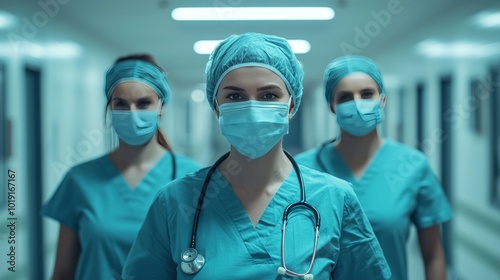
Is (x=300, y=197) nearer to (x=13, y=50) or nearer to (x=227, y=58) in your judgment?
(x=227, y=58)

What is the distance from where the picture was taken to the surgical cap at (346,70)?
1372mm

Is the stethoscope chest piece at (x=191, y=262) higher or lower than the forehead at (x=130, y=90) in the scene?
lower

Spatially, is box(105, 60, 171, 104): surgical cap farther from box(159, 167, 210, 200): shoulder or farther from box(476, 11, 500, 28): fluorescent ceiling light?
box(476, 11, 500, 28): fluorescent ceiling light

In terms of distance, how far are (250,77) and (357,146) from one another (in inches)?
26.7

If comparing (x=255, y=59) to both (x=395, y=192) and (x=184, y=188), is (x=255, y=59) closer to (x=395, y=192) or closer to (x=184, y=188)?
(x=184, y=188)

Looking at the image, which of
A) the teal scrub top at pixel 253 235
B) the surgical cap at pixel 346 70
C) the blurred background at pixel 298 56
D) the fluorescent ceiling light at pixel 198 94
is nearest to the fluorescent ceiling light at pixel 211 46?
the blurred background at pixel 298 56

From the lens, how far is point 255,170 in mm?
1037

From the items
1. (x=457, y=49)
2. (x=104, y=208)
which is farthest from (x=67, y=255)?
(x=457, y=49)

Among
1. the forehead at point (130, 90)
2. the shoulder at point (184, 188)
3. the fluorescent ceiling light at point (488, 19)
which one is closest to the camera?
the shoulder at point (184, 188)

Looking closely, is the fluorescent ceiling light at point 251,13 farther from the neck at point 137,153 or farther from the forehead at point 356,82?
the neck at point 137,153

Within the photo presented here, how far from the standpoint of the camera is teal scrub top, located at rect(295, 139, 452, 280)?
1366 millimetres

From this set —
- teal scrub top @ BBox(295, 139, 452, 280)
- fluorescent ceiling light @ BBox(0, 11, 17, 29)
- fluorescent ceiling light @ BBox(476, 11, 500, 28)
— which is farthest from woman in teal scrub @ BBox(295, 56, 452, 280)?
fluorescent ceiling light @ BBox(0, 11, 17, 29)

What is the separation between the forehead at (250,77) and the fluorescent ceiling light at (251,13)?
1.67 feet

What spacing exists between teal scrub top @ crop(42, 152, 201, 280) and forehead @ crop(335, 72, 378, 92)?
21.8 inches
